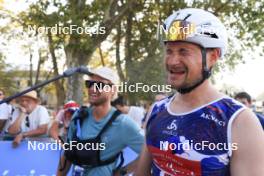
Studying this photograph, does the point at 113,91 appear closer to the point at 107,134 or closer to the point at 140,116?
the point at 107,134

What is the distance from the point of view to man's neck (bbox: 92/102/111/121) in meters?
4.27

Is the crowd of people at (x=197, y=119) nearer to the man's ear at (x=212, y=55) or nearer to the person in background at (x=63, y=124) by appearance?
the man's ear at (x=212, y=55)

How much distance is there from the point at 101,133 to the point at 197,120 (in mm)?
1884

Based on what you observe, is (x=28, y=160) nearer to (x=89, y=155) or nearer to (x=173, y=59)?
(x=89, y=155)

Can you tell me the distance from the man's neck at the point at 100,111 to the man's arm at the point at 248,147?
85.4 inches

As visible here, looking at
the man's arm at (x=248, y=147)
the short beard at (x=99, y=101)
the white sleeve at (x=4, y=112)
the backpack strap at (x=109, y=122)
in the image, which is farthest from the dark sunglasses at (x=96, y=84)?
the white sleeve at (x=4, y=112)

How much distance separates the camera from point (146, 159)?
271cm

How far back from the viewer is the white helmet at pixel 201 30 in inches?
96.6

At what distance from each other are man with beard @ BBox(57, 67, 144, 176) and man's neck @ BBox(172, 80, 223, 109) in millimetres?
1700

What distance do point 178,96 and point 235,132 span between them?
0.49 m

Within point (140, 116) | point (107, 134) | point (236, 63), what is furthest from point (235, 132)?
point (236, 63)

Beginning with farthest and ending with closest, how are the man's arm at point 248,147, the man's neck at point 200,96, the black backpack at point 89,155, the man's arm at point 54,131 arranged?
the man's arm at point 54,131 < the black backpack at point 89,155 < the man's neck at point 200,96 < the man's arm at point 248,147

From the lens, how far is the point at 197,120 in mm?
2342

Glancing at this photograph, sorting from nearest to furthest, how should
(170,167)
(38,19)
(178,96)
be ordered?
(170,167)
(178,96)
(38,19)
